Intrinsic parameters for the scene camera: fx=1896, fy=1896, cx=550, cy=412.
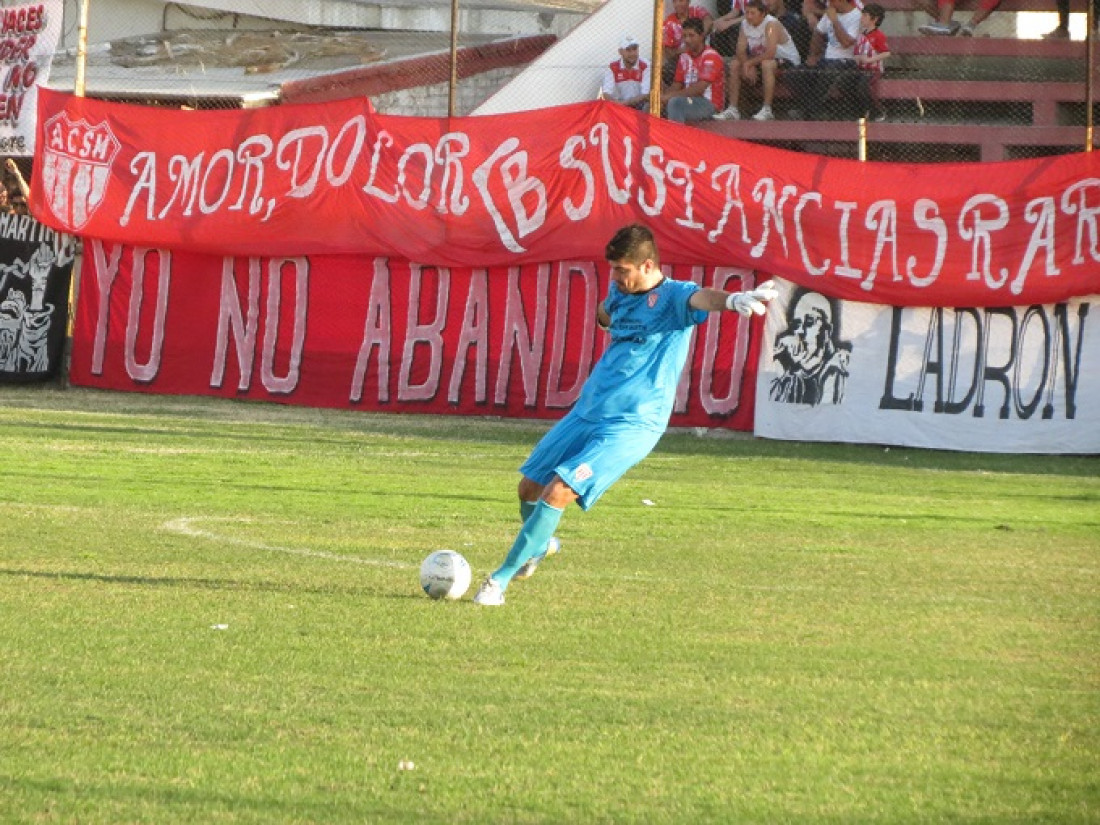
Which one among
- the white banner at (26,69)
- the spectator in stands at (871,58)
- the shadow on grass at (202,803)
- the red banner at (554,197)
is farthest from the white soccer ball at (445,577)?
the spectator in stands at (871,58)

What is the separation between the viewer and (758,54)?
22969 mm

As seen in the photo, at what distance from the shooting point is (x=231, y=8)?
3362 centimetres

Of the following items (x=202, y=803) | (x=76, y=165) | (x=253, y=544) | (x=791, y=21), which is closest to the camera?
(x=202, y=803)

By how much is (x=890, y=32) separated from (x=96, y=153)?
10.9 metres

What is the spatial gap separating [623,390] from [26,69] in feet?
50.2

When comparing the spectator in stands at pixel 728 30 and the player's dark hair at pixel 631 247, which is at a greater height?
the spectator in stands at pixel 728 30

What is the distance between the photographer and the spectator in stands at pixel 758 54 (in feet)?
74.5


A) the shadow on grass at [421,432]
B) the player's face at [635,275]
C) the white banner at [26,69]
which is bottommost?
the shadow on grass at [421,432]

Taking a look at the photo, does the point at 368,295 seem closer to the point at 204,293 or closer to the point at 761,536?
the point at 204,293

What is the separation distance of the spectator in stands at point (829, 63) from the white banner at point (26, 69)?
881 cm

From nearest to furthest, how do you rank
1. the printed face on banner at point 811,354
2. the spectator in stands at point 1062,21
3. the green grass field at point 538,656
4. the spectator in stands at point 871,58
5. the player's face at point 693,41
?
the green grass field at point 538,656, the printed face on banner at point 811,354, the player's face at point 693,41, the spectator in stands at point 871,58, the spectator in stands at point 1062,21

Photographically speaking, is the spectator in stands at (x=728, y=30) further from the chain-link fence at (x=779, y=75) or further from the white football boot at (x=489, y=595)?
the white football boot at (x=489, y=595)

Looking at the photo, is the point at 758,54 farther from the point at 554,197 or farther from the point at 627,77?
the point at 554,197

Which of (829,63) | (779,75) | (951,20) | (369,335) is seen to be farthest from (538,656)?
(951,20)
